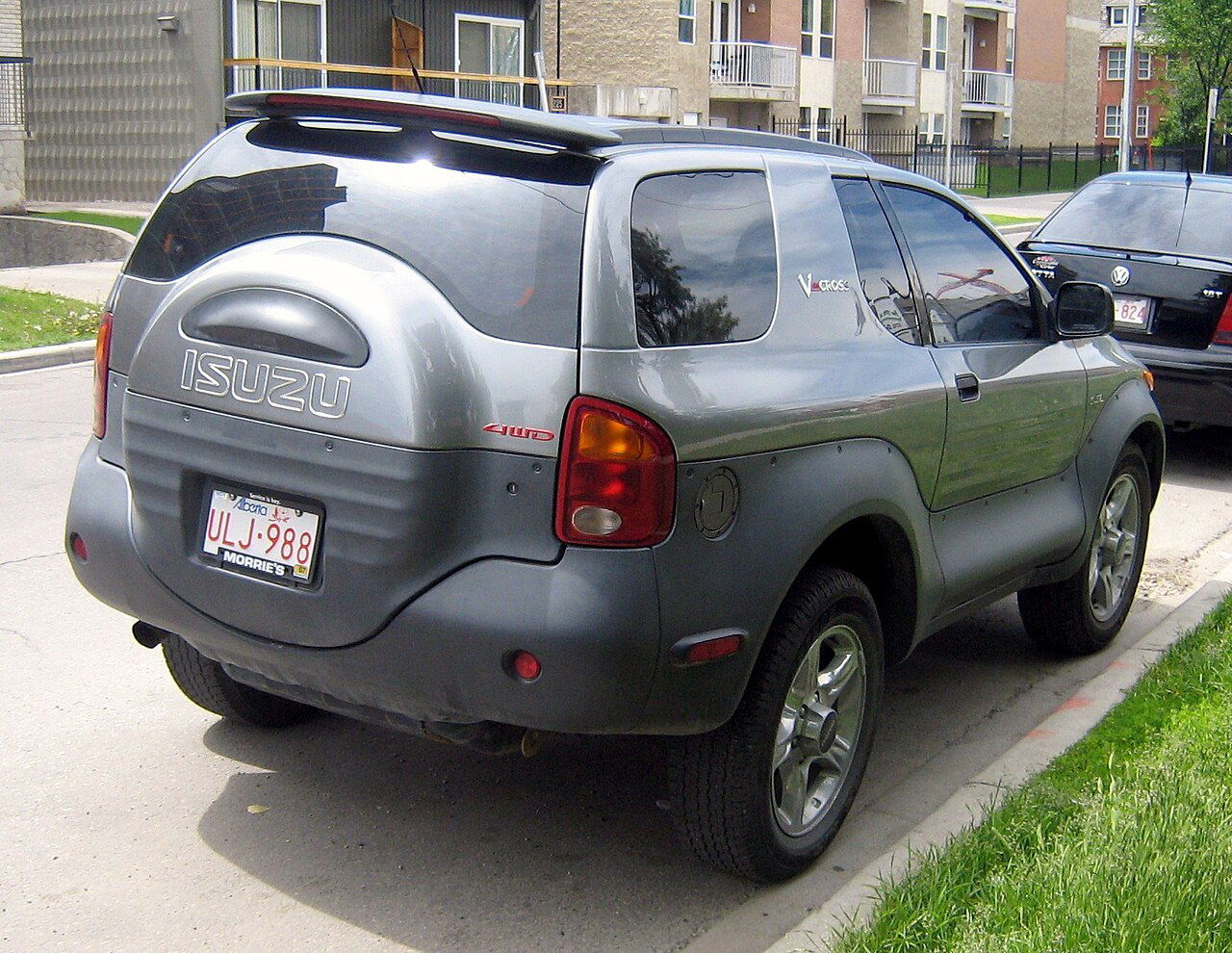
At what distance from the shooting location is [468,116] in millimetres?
3625

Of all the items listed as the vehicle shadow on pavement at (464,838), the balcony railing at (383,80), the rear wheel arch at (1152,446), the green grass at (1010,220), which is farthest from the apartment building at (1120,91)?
the vehicle shadow on pavement at (464,838)

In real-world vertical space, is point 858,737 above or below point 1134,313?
below

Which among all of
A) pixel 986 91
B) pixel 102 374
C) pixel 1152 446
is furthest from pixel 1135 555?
pixel 986 91

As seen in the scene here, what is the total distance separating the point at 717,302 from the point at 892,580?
1.08m

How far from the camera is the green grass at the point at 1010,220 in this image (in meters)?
32.0

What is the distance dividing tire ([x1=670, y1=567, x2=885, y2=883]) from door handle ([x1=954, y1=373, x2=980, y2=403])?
0.90m

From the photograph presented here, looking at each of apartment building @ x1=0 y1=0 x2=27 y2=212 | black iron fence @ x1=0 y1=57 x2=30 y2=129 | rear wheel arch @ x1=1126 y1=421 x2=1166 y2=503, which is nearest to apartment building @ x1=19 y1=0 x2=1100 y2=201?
apartment building @ x1=0 y1=0 x2=27 y2=212

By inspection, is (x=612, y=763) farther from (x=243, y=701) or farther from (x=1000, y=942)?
(x=1000, y=942)

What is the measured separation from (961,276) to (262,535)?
2.52m

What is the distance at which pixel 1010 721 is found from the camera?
17.5ft

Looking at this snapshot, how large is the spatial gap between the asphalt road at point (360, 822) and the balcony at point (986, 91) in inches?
2230

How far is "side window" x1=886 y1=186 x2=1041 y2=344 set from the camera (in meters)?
4.79

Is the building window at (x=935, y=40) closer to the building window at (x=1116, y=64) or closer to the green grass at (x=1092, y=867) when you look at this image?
the building window at (x=1116, y=64)

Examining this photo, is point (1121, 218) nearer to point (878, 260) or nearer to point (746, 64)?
point (878, 260)
